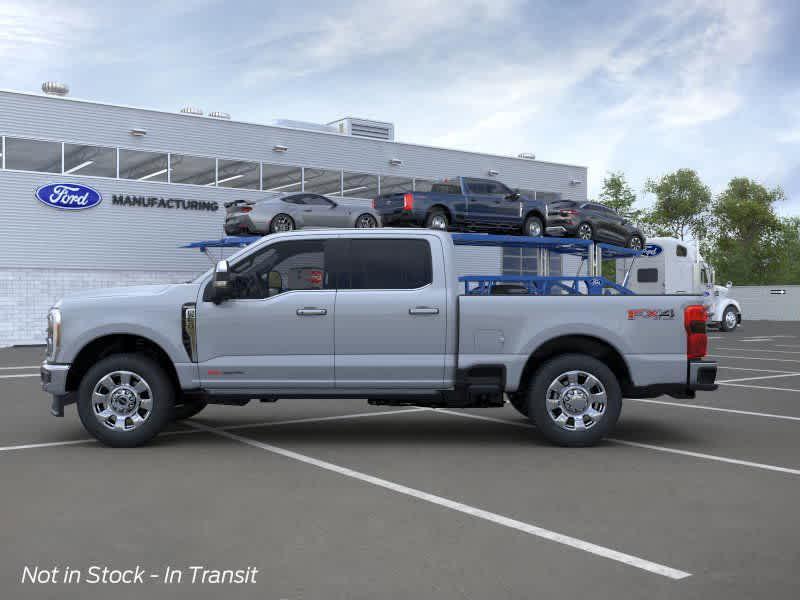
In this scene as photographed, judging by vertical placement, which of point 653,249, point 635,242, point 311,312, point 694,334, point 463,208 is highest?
point 463,208

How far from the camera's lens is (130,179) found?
3091 cm

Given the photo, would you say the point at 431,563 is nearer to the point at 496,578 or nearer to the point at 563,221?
the point at 496,578

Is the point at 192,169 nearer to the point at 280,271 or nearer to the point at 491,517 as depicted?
the point at 280,271

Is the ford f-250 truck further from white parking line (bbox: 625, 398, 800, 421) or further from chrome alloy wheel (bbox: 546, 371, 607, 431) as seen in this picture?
chrome alloy wheel (bbox: 546, 371, 607, 431)

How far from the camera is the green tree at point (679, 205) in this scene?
82.2m

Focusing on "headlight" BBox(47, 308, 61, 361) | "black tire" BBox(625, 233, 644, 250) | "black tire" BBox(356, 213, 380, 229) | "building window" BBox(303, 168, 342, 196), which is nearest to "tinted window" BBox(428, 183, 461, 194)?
"black tire" BBox(356, 213, 380, 229)

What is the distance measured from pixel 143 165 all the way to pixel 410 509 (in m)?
27.7

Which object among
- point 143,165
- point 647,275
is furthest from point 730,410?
point 143,165

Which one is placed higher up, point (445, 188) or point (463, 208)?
point (445, 188)

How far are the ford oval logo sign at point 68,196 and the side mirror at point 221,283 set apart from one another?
23.5 meters

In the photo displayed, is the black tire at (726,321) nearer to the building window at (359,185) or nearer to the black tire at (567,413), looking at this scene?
the building window at (359,185)

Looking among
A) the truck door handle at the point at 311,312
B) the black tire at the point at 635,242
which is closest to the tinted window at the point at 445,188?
the black tire at the point at 635,242

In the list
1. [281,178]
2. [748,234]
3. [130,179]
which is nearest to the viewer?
[130,179]

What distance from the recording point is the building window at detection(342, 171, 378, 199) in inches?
1407
